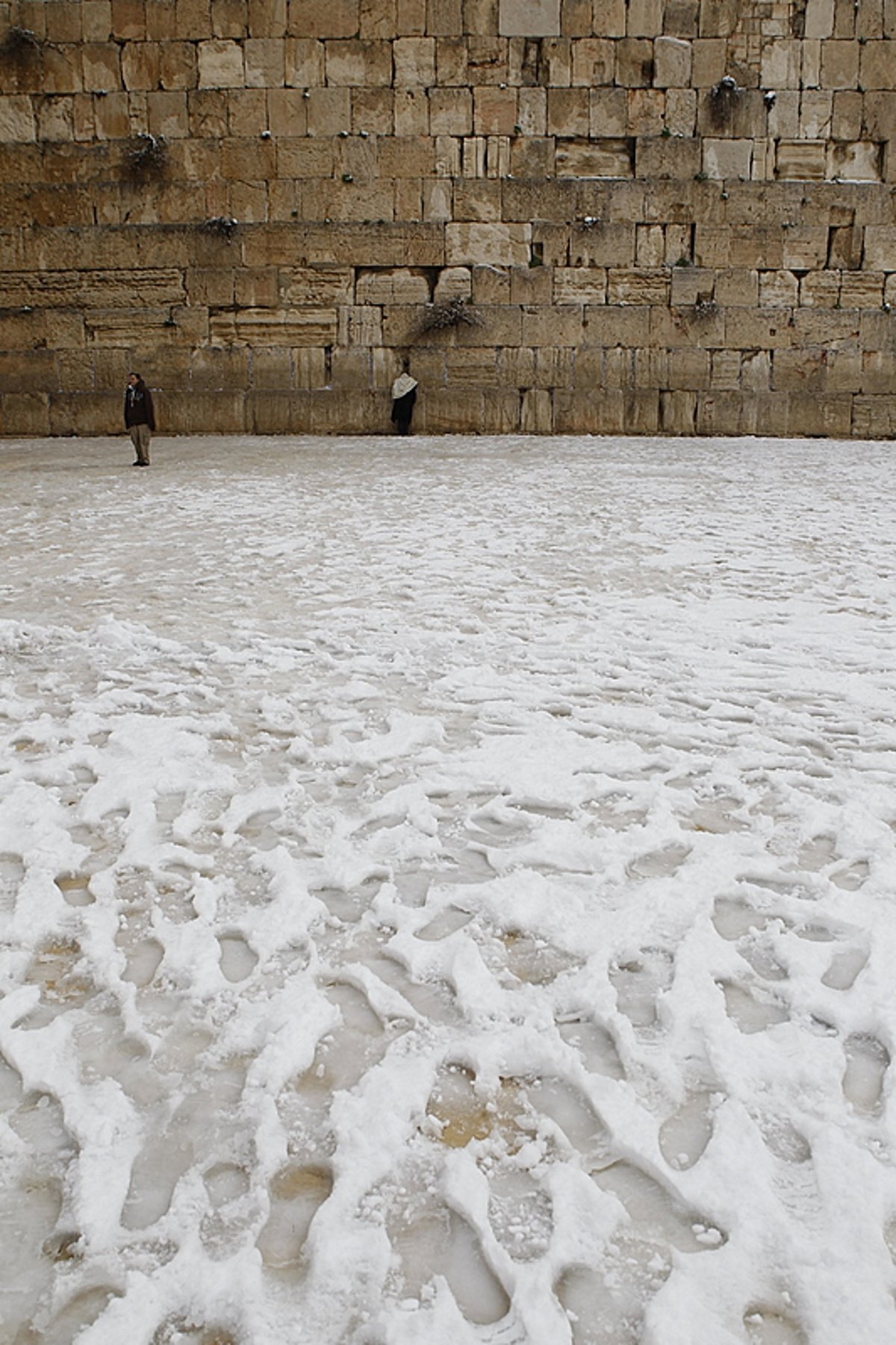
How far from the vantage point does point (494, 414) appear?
13.5 m

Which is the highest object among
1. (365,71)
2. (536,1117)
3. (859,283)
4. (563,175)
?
(365,71)

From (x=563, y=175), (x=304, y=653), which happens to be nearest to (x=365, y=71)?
(x=563, y=175)

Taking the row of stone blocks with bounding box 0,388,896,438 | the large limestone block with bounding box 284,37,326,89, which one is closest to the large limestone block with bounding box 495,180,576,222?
the row of stone blocks with bounding box 0,388,896,438

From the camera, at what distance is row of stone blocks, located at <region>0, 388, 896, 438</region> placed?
1332 cm

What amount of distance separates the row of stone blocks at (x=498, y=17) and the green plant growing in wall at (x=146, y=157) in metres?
1.25

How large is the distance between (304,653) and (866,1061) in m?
2.97

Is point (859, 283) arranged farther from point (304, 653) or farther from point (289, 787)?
point (289, 787)

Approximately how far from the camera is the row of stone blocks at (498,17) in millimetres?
12727

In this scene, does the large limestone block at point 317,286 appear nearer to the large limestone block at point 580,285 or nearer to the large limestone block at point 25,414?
the large limestone block at point 580,285

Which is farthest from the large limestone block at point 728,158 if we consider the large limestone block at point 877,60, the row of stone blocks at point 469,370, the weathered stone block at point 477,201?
the weathered stone block at point 477,201

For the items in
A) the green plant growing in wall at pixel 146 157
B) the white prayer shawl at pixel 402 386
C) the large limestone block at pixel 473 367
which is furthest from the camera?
the large limestone block at pixel 473 367

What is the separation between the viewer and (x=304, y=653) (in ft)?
14.3

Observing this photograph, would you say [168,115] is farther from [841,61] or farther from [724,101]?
[841,61]

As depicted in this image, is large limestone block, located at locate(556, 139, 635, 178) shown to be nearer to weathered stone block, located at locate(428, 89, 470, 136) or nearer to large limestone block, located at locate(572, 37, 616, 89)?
large limestone block, located at locate(572, 37, 616, 89)
